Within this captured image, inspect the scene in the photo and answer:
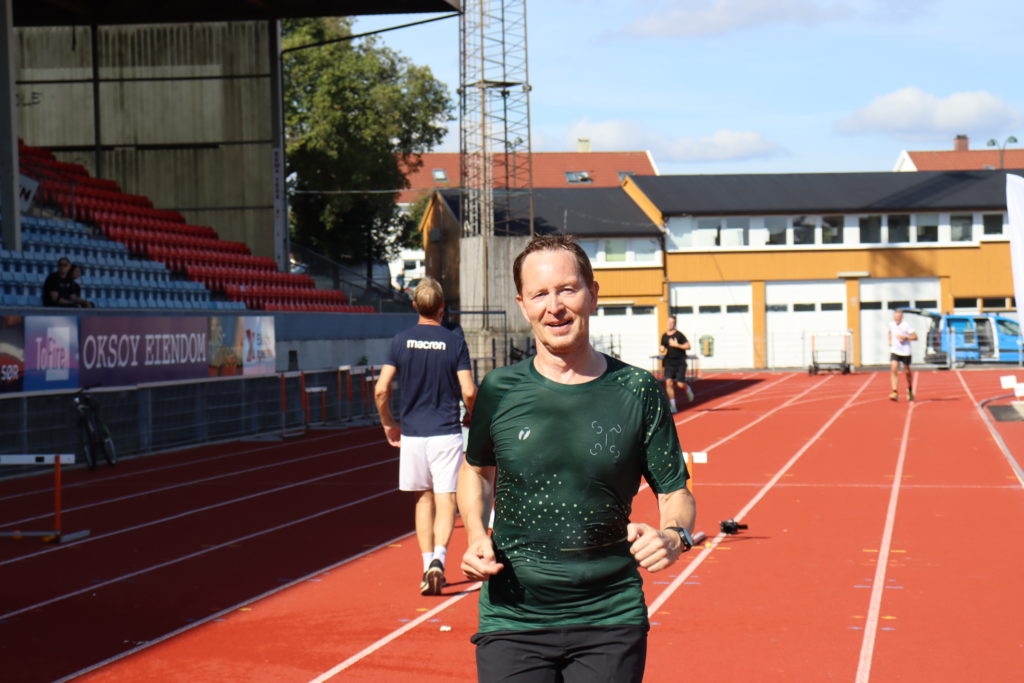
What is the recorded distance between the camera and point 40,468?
53.5 feet

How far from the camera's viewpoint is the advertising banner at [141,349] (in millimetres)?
17359

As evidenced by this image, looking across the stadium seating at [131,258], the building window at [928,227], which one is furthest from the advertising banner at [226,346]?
the building window at [928,227]

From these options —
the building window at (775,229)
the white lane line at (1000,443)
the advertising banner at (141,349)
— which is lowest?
the white lane line at (1000,443)

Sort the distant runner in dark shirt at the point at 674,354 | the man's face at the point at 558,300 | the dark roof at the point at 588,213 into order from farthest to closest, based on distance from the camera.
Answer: the dark roof at the point at 588,213, the distant runner in dark shirt at the point at 674,354, the man's face at the point at 558,300

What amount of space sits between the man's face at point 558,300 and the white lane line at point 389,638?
347 cm

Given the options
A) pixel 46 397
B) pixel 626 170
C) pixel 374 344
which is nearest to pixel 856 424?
pixel 374 344

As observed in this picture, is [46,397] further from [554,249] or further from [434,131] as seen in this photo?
[434,131]

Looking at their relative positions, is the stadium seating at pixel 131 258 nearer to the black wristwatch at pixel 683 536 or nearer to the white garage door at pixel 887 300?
the black wristwatch at pixel 683 536

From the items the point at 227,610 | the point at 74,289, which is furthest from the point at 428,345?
the point at 74,289

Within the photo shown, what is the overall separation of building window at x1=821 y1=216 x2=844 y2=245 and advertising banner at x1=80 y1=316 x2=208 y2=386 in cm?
3939

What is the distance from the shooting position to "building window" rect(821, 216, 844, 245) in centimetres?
5519

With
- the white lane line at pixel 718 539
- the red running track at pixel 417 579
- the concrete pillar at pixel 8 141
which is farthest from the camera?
the concrete pillar at pixel 8 141

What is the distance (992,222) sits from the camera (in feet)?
181

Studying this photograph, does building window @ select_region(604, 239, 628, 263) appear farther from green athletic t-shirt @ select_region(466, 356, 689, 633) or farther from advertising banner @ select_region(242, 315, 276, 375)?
green athletic t-shirt @ select_region(466, 356, 689, 633)
